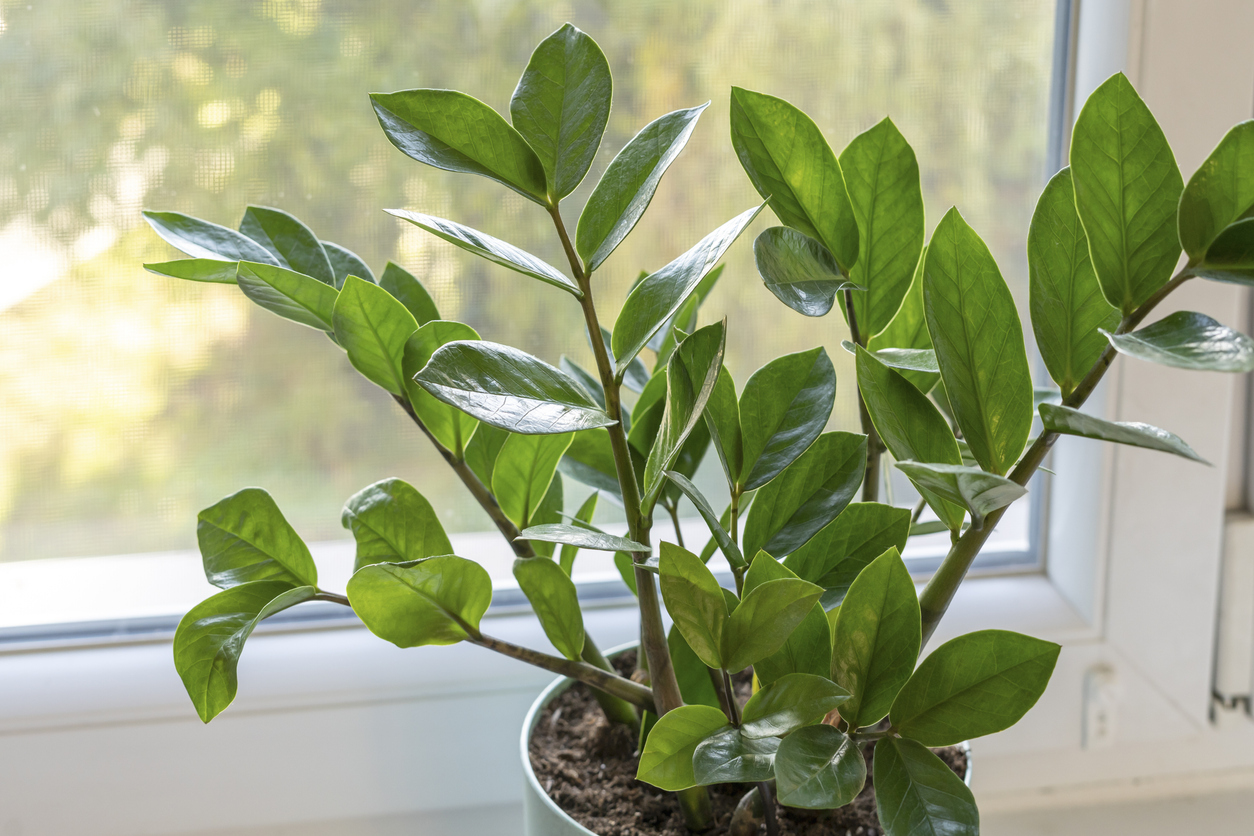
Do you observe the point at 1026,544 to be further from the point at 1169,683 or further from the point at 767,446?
the point at 767,446

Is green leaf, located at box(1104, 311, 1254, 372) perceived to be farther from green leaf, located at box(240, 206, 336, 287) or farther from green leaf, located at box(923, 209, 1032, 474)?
green leaf, located at box(240, 206, 336, 287)

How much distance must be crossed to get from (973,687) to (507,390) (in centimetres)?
20

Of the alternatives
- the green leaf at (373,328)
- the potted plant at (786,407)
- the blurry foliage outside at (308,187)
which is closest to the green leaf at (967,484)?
the potted plant at (786,407)

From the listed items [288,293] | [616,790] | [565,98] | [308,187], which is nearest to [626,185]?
[565,98]

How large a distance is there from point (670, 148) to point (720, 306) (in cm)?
40

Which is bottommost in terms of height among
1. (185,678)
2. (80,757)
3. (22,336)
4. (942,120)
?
(80,757)

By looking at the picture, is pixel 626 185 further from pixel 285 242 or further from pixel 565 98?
pixel 285 242

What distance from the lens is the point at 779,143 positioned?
352 millimetres

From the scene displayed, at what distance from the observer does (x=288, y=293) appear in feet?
1.16

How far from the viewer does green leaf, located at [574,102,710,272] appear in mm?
314

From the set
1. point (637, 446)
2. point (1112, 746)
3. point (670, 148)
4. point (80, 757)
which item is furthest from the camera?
point (1112, 746)

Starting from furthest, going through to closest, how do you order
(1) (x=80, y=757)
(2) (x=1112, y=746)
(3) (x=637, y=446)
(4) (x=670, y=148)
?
(2) (x=1112, y=746)
(1) (x=80, y=757)
(3) (x=637, y=446)
(4) (x=670, y=148)

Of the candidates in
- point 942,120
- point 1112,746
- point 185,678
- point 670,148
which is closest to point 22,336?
point 185,678

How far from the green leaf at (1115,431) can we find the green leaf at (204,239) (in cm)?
31
